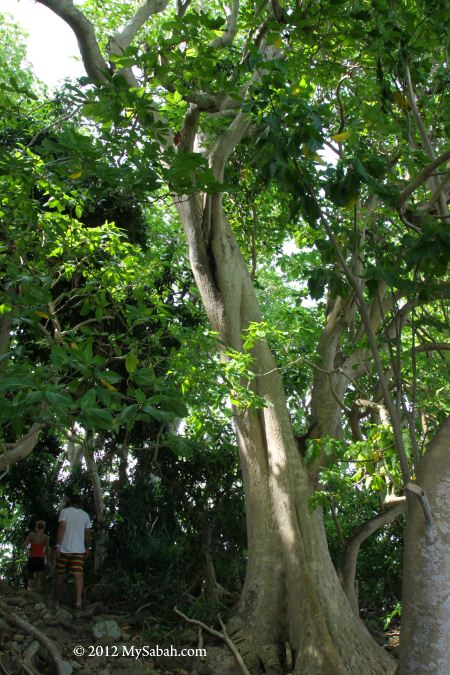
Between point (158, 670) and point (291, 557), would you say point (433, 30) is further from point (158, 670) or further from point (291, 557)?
point (158, 670)

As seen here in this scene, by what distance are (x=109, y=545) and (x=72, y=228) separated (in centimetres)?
497

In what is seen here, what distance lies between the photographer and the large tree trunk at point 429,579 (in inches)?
125

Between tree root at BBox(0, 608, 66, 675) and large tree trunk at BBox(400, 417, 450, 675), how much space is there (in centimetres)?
378

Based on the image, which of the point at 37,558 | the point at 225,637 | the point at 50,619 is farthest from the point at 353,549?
the point at 37,558

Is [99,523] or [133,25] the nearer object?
[133,25]

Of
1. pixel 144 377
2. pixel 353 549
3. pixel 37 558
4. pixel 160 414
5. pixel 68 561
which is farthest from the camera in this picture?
pixel 37 558

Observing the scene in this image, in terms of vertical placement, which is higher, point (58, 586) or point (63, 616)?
point (58, 586)

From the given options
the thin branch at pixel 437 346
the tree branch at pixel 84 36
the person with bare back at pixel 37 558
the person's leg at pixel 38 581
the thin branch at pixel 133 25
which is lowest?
the person's leg at pixel 38 581

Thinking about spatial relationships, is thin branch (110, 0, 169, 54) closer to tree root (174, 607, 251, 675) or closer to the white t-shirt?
the white t-shirt

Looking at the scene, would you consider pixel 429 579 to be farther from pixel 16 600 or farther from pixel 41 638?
pixel 16 600

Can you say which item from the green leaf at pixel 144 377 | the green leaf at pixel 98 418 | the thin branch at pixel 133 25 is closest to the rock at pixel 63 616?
the green leaf at pixel 144 377

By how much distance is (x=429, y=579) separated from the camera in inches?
127

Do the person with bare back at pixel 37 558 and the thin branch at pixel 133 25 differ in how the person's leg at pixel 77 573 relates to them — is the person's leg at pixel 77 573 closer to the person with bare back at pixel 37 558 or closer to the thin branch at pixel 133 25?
the person with bare back at pixel 37 558

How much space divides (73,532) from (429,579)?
19.4ft
